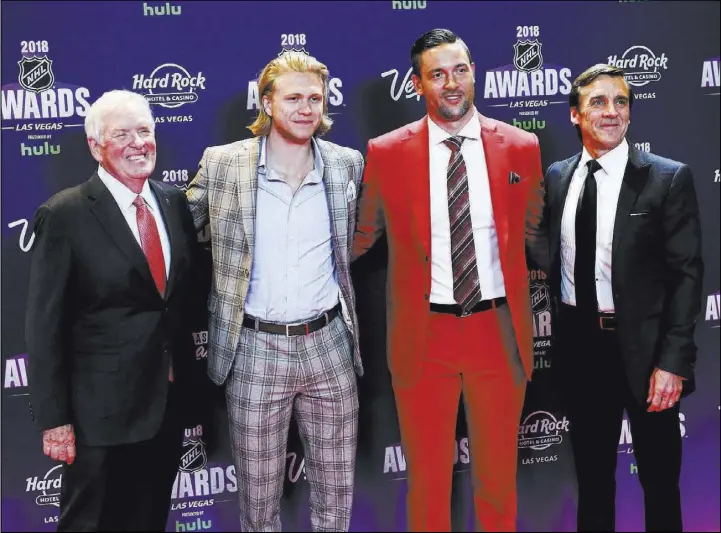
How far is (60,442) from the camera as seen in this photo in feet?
8.56

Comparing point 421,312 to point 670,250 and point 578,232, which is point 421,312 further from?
point 670,250

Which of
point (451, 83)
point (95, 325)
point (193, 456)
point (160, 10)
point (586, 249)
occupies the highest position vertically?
point (160, 10)

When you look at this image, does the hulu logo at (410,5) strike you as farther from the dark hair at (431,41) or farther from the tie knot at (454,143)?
the tie knot at (454,143)

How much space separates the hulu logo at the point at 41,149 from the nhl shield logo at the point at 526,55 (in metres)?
2.07

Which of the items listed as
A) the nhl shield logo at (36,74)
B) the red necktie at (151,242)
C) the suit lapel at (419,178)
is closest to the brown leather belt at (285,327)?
the red necktie at (151,242)

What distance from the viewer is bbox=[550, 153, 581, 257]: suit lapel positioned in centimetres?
310

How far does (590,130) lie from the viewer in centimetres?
299

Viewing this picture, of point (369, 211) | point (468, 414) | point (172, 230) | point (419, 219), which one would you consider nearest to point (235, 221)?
point (172, 230)

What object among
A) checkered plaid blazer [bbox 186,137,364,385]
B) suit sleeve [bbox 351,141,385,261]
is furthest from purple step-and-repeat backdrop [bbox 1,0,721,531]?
checkered plaid blazer [bbox 186,137,364,385]

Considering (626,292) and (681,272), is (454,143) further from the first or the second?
(681,272)

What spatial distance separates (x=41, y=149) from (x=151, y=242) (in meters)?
0.97

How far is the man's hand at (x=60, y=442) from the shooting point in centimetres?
260

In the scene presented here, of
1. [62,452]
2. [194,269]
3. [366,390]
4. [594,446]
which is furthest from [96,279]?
[594,446]

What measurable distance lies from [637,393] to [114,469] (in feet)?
6.32
